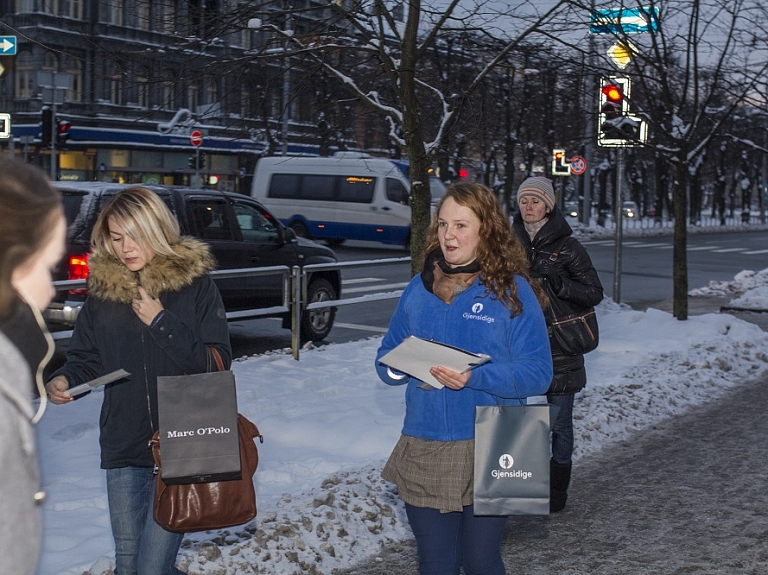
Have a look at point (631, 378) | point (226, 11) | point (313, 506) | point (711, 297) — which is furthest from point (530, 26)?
point (711, 297)

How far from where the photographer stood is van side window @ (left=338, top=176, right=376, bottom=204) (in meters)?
30.8

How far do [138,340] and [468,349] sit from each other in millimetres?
1106

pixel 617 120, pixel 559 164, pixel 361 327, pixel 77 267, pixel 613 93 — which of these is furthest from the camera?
pixel 559 164

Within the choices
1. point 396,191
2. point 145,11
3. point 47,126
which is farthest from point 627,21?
point 396,191

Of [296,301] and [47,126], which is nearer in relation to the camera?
[296,301]

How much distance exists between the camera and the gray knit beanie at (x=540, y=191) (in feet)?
18.3

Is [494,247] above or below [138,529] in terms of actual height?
above

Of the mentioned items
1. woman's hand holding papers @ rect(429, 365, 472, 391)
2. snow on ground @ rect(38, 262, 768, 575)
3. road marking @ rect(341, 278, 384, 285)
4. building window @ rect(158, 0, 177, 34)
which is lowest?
snow on ground @ rect(38, 262, 768, 575)

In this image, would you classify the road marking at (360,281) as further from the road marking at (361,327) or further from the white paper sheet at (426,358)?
the white paper sheet at (426,358)

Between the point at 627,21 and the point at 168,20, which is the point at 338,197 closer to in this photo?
the point at 627,21

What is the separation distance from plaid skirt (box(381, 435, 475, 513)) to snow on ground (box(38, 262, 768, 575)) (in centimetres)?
149

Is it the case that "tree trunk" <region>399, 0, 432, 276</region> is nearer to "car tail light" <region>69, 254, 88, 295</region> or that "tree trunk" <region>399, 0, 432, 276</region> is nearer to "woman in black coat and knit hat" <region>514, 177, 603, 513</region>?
"car tail light" <region>69, 254, 88, 295</region>

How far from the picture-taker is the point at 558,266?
18.4 feet

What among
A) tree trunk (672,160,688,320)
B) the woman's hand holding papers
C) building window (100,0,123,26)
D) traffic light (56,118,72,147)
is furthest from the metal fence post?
traffic light (56,118,72,147)
